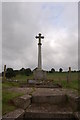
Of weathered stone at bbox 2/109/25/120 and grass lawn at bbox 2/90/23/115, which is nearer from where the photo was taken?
weathered stone at bbox 2/109/25/120

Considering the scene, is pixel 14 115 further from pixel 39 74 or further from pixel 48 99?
pixel 39 74

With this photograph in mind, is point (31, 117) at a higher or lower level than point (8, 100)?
lower

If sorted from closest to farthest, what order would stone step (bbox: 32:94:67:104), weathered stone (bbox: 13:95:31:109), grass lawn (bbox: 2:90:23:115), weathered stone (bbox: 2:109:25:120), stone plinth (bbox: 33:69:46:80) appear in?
weathered stone (bbox: 2:109:25:120), grass lawn (bbox: 2:90:23:115), weathered stone (bbox: 13:95:31:109), stone step (bbox: 32:94:67:104), stone plinth (bbox: 33:69:46:80)

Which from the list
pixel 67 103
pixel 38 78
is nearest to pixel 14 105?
pixel 67 103

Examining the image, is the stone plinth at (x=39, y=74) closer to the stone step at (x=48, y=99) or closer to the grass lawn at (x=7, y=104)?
the stone step at (x=48, y=99)

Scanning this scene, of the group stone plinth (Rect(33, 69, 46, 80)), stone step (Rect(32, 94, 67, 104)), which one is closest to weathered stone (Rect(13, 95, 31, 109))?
stone step (Rect(32, 94, 67, 104))

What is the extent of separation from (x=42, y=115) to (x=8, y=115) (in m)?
1.12

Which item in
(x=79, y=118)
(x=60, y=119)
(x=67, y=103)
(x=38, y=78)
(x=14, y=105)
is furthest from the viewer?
(x=38, y=78)

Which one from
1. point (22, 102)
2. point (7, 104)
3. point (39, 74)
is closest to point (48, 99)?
point (22, 102)

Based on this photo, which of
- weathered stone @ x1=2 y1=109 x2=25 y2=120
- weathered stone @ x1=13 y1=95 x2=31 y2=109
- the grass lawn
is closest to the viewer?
weathered stone @ x1=2 y1=109 x2=25 y2=120

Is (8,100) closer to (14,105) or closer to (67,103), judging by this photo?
(14,105)

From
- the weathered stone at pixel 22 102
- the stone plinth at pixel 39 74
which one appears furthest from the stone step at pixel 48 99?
the stone plinth at pixel 39 74

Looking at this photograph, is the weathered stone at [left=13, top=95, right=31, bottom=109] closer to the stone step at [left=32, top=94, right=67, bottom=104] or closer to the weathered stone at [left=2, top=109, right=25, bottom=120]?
the weathered stone at [left=2, top=109, right=25, bottom=120]

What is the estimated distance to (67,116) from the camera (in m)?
4.65
